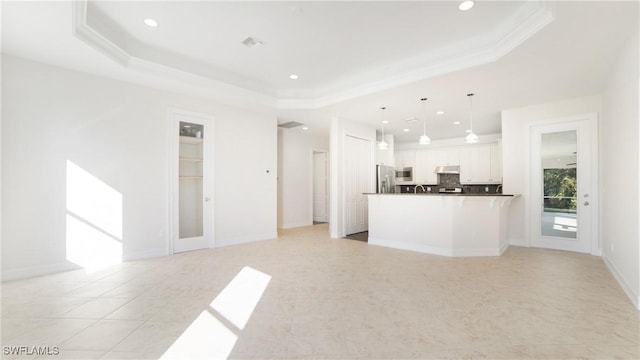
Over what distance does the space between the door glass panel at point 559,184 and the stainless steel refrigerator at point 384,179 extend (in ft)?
11.2

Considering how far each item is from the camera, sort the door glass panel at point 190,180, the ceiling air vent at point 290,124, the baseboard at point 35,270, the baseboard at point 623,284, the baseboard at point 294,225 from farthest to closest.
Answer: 1. the baseboard at point 294,225
2. the ceiling air vent at point 290,124
3. the door glass panel at point 190,180
4. the baseboard at point 35,270
5. the baseboard at point 623,284

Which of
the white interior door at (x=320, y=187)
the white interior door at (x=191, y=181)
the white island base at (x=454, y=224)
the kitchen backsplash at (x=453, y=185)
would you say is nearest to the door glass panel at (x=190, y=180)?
the white interior door at (x=191, y=181)

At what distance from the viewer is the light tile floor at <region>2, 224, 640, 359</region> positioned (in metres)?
2.03

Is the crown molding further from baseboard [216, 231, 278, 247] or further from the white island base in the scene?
the white island base

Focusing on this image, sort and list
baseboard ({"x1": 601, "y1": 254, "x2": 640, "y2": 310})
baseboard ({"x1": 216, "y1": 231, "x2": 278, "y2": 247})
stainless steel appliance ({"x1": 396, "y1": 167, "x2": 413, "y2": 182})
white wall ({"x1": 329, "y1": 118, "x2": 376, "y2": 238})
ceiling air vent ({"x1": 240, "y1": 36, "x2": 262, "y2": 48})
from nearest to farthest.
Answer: baseboard ({"x1": 601, "y1": 254, "x2": 640, "y2": 310})
ceiling air vent ({"x1": 240, "y1": 36, "x2": 262, "y2": 48})
baseboard ({"x1": 216, "y1": 231, "x2": 278, "y2": 247})
white wall ({"x1": 329, "y1": 118, "x2": 376, "y2": 238})
stainless steel appliance ({"x1": 396, "y1": 167, "x2": 413, "y2": 182})

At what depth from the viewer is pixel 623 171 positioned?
321cm

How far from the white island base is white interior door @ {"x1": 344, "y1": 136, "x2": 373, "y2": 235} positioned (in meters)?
1.60

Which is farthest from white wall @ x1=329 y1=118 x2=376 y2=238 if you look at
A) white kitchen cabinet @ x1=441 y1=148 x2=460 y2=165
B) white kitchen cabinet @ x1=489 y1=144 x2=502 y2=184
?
white kitchen cabinet @ x1=489 y1=144 x2=502 y2=184

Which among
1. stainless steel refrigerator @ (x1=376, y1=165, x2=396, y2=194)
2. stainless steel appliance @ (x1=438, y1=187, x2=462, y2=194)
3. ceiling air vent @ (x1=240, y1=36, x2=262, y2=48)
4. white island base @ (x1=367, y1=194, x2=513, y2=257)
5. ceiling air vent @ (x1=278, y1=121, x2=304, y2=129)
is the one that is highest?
ceiling air vent @ (x1=240, y1=36, x2=262, y2=48)

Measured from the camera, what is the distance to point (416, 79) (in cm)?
416

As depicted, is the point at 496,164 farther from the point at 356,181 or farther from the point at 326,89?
the point at 326,89

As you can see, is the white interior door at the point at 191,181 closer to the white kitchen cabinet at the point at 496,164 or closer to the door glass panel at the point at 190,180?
the door glass panel at the point at 190,180

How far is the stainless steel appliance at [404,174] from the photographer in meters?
9.40

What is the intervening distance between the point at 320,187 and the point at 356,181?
2300 millimetres
